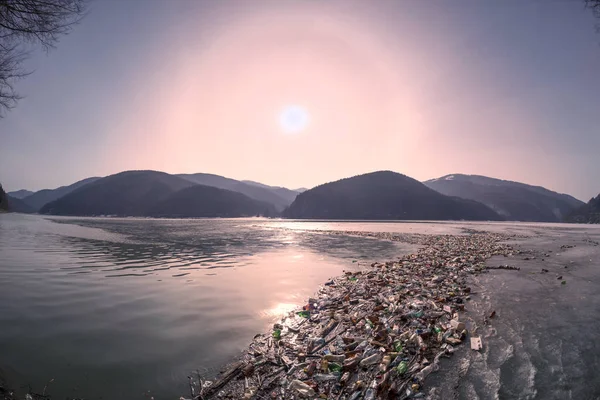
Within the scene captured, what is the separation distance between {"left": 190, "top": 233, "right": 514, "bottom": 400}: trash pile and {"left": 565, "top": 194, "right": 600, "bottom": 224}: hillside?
211422 millimetres

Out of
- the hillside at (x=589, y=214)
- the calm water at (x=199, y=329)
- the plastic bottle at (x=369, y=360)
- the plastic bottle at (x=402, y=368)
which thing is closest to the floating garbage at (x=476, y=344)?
the calm water at (x=199, y=329)

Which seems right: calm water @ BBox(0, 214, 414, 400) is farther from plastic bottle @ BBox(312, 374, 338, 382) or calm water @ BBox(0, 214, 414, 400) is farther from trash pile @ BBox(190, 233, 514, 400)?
plastic bottle @ BBox(312, 374, 338, 382)

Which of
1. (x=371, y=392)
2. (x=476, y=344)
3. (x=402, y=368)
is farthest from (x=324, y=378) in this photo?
(x=476, y=344)

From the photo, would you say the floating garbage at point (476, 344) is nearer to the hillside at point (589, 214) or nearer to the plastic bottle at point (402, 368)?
the plastic bottle at point (402, 368)

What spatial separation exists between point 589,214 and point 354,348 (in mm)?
231769

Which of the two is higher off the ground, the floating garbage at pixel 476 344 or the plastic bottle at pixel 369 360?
the floating garbage at pixel 476 344

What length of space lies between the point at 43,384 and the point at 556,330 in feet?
37.4

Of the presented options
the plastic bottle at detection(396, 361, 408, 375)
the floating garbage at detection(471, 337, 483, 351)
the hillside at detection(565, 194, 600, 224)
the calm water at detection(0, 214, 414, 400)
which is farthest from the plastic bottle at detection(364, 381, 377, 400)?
the hillside at detection(565, 194, 600, 224)

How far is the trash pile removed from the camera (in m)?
4.76

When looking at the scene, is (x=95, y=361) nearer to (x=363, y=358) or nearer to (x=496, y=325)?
(x=363, y=358)

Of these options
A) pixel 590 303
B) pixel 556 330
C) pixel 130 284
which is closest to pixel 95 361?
pixel 130 284

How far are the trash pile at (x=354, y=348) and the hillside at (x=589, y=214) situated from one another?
211 metres

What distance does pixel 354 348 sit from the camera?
605 centimetres

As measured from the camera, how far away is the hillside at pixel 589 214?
5997 inches
